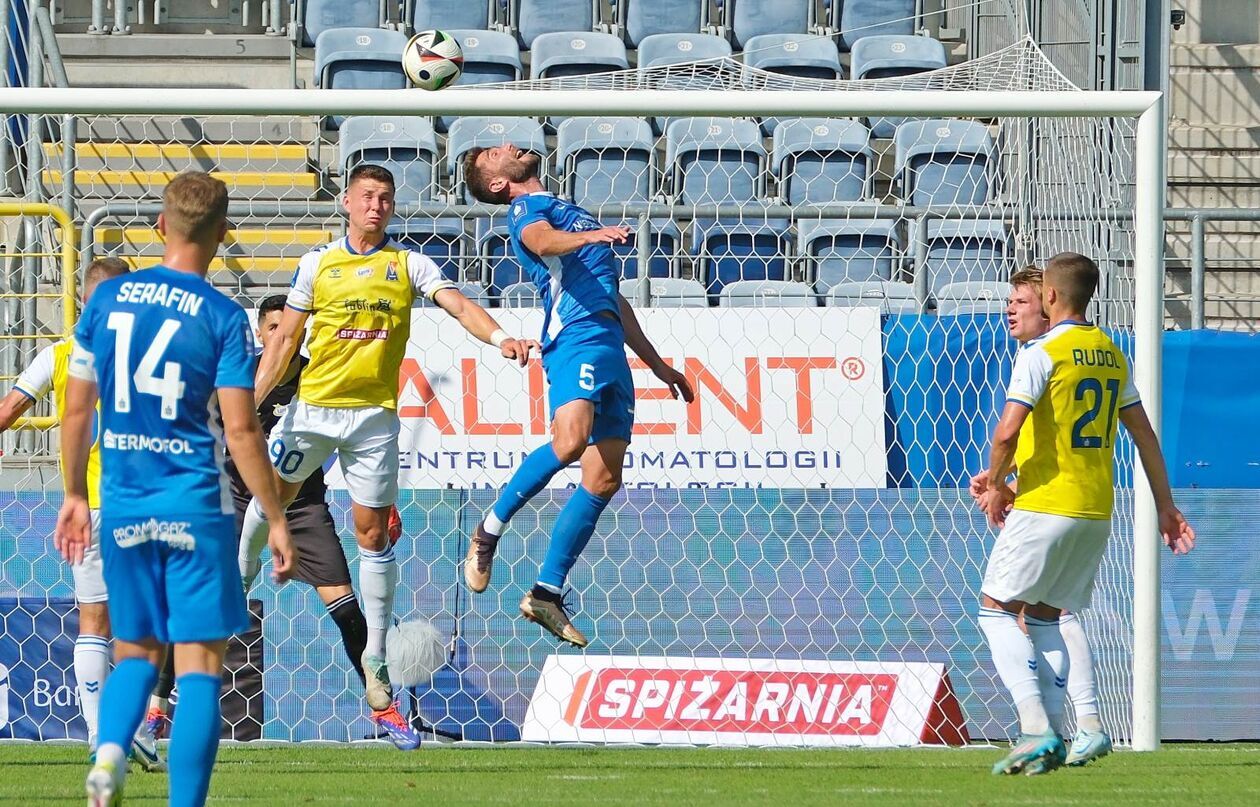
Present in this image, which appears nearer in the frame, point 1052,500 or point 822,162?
point 1052,500

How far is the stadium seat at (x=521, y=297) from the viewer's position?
9.45 metres

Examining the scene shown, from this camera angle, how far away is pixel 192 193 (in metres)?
4.56

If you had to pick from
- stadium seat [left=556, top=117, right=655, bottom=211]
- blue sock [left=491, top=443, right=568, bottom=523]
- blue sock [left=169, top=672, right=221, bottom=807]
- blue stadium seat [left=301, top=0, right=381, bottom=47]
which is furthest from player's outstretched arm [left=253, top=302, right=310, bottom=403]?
blue stadium seat [left=301, top=0, right=381, bottom=47]

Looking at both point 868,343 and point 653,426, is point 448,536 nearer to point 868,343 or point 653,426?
point 653,426

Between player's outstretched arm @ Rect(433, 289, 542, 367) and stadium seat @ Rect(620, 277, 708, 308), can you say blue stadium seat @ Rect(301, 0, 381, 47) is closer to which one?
stadium seat @ Rect(620, 277, 708, 308)

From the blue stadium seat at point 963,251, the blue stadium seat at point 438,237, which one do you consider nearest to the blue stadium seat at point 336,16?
the blue stadium seat at point 438,237

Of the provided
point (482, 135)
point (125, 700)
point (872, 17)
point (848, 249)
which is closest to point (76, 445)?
point (125, 700)

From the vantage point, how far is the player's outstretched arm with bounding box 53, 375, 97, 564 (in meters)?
4.54

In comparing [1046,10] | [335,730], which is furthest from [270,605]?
[1046,10]

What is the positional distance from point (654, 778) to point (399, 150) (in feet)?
22.3

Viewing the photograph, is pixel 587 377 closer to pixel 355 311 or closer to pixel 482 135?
pixel 355 311

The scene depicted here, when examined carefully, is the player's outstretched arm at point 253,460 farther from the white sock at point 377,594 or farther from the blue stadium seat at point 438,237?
the blue stadium seat at point 438,237

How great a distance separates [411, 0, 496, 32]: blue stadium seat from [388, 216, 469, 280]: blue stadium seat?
4512 mm

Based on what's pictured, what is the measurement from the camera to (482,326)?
6.67 m
